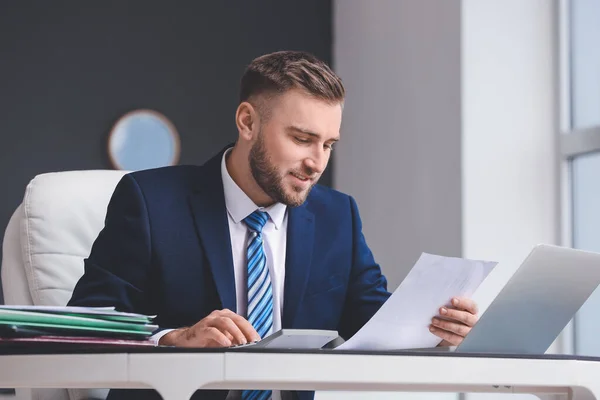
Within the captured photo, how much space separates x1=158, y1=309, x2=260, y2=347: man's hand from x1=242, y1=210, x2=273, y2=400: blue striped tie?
453 mm

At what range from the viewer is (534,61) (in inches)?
121

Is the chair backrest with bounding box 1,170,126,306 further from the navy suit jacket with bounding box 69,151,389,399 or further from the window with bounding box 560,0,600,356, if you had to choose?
the window with bounding box 560,0,600,356

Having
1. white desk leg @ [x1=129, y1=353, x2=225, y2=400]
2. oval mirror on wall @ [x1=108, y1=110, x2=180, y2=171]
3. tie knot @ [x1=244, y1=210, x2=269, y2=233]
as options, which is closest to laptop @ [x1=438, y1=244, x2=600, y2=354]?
white desk leg @ [x1=129, y1=353, x2=225, y2=400]

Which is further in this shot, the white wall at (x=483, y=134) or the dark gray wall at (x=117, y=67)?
the dark gray wall at (x=117, y=67)

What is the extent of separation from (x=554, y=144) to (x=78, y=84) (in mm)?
2173

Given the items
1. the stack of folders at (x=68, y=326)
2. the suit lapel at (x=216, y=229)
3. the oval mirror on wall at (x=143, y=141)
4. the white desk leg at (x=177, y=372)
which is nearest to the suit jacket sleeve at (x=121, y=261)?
the suit lapel at (x=216, y=229)

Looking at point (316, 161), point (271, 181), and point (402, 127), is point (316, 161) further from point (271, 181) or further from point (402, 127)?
point (402, 127)

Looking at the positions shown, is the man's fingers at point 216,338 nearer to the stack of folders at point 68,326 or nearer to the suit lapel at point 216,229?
the stack of folders at point 68,326

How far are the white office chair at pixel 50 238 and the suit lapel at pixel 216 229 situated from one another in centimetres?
28

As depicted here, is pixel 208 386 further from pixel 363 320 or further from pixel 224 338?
pixel 363 320

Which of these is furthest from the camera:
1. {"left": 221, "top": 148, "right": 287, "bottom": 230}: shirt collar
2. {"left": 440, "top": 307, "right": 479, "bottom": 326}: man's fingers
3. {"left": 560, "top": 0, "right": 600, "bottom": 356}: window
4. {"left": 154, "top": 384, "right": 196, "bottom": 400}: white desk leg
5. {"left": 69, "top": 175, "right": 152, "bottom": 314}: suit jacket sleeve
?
{"left": 560, "top": 0, "right": 600, "bottom": 356}: window

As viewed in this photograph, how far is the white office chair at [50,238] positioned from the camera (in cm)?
192

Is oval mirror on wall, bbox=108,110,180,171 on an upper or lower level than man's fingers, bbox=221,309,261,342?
upper

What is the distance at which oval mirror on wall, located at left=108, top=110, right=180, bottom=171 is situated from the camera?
4.12 meters
